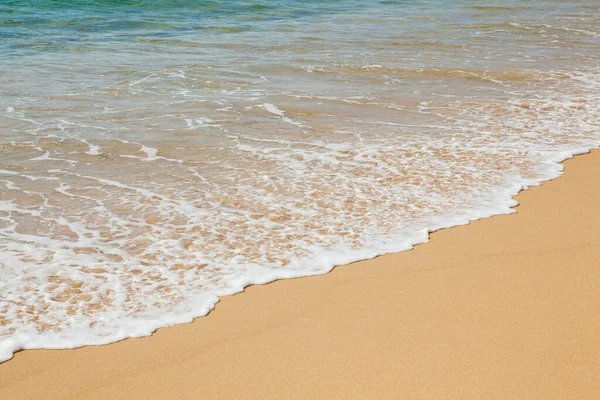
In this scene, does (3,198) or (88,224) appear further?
(3,198)

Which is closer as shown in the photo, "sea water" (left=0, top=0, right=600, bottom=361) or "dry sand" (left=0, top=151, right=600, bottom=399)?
"dry sand" (left=0, top=151, right=600, bottom=399)

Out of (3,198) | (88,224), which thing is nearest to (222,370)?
(88,224)

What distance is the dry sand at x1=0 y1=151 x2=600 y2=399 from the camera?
2.95 meters

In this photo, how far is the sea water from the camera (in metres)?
3.98

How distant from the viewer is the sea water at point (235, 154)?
3.98 m

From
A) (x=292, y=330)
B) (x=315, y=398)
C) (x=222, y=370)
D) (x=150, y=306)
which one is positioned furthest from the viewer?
(x=150, y=306)

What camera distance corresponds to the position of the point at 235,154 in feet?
20.6

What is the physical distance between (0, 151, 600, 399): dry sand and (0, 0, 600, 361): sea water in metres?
0.19

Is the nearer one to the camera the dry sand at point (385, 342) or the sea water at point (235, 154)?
the dry sand at point (385, 342)

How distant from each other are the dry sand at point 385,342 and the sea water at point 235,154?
0.19 m

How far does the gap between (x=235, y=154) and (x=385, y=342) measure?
331 cm

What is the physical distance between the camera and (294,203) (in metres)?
5.06

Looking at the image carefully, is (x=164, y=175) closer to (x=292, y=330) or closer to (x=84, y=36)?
(x=292, y=330)

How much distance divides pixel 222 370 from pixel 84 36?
11547mm
